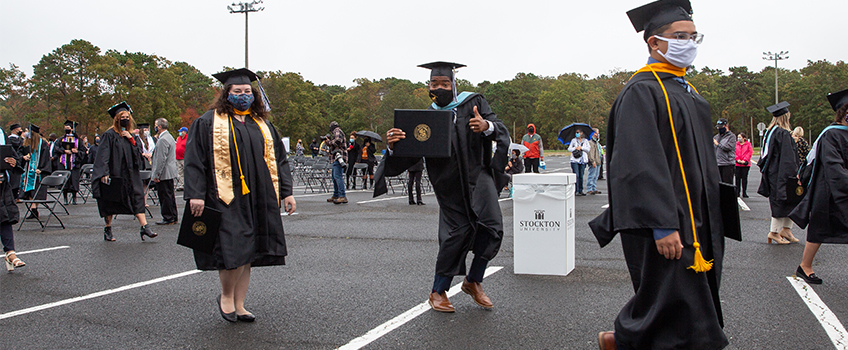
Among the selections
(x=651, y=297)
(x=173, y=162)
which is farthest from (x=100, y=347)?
(x=173, y=162)

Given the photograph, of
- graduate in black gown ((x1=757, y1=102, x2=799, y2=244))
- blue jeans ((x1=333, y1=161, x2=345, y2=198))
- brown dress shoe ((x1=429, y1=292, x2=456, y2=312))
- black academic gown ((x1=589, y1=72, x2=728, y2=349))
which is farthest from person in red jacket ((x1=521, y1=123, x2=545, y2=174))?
black academic gown ((x1=589, y1=72, x2=728, y2=349))

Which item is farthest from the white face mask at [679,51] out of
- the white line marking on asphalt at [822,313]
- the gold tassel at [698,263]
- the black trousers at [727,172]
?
the black trousers at [727,172]

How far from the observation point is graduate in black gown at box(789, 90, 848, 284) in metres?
5.33

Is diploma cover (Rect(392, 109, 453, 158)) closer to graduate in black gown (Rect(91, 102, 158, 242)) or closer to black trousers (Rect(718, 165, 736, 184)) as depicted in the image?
graduate in black gown (Rect(91, 102, 158, 242))

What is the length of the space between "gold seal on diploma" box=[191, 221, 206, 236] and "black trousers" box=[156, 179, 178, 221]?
7.18 metres

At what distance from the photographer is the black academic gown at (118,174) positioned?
8625 millimetres

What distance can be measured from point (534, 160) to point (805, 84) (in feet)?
275

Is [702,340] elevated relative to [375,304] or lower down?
elevated

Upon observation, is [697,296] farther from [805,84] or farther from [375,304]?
[805,84]

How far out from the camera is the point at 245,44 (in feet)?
116

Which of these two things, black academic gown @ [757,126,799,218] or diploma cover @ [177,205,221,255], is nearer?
diploma cover @ [177,205,221,255]

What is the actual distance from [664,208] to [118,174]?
27.0 feet

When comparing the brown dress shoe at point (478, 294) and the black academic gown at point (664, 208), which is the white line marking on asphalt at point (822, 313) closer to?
the black academic gown at point (664, 208)

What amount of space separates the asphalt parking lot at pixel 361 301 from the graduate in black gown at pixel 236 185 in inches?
18.3
